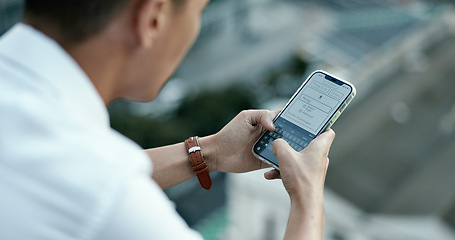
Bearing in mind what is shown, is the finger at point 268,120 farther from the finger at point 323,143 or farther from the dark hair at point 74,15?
the dark hair at point 74,15

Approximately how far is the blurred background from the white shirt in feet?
11.4

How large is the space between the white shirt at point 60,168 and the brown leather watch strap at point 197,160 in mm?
587

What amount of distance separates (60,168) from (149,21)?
0.22m

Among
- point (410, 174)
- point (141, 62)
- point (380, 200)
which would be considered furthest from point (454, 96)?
point (141, 62)

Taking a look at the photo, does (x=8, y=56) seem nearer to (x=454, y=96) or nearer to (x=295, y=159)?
(x=295, y=159)

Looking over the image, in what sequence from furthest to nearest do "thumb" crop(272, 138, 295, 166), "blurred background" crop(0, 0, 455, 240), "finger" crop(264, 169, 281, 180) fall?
"blurred background" crop(0, 0, 455, 240) → "finger" crop(264, 169, 281, 180) → "thumb" crop(272, 138, 295, 166)

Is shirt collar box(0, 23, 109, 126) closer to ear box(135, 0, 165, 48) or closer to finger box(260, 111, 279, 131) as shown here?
ear box(135, 0, 165, 48)

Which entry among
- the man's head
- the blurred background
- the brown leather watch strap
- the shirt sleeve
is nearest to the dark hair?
the man's head

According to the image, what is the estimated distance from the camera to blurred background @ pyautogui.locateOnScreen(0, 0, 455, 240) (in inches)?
162

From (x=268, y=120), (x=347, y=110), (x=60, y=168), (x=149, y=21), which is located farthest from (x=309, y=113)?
(x=347, y=110)

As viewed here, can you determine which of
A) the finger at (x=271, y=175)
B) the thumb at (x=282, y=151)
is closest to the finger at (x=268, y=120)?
the finger at (x=271, y=175)

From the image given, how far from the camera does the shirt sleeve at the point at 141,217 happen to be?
54cm

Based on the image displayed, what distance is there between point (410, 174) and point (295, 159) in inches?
153

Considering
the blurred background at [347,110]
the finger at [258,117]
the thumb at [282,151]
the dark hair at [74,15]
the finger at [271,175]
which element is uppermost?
the dark hair at [74,15]
